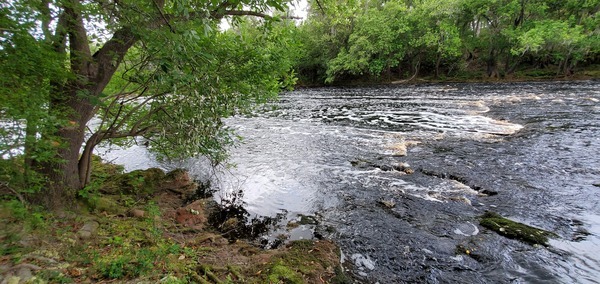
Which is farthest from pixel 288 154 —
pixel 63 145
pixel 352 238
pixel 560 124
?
pixel 560 124

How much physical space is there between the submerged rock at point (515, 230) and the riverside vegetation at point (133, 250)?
12.4 feet

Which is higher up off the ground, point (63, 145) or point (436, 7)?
point (436, 7)

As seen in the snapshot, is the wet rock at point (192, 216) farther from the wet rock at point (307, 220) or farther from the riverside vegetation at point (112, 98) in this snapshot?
the wet rock at point (307, 220)

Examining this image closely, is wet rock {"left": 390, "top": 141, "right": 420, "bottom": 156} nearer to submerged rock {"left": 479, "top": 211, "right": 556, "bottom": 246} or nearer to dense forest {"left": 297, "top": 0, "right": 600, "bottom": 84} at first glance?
submerged rock {"left": 479, "top": 211, "right": 556, "bottom": 246}

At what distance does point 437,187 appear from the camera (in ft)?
28.7

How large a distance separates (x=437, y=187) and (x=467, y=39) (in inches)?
1655

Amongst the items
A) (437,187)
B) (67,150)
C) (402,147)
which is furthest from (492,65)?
(67,150)

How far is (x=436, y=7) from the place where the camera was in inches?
1451

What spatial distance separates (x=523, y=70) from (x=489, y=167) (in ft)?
124

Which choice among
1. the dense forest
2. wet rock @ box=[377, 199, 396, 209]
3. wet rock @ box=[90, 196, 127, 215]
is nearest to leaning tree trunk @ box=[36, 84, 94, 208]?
wet rock @ box=[90, 196, 127, 215]

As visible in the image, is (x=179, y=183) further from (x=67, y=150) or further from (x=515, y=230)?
(x=515, y=230)

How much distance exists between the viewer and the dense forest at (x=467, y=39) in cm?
3145

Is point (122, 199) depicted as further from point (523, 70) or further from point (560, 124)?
point (523, 70)

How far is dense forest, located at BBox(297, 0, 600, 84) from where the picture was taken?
103ft
